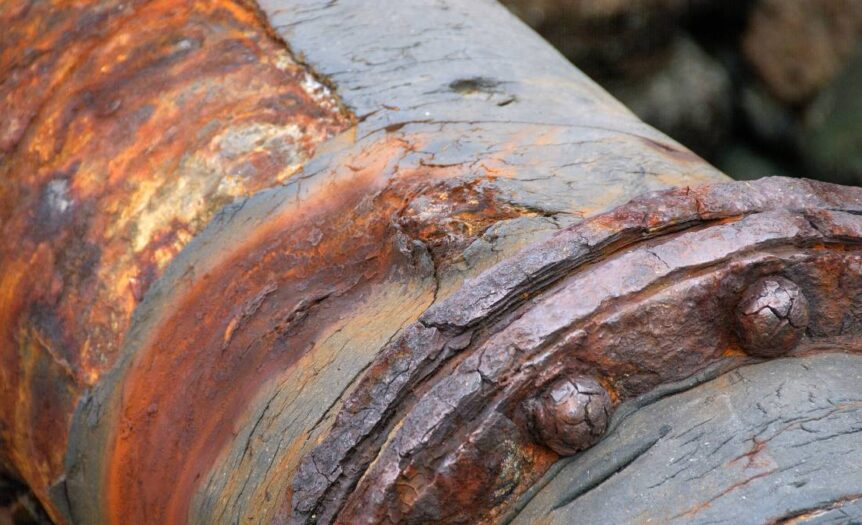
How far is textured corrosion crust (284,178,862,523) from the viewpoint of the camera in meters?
1.06

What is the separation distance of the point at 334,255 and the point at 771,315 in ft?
1.68

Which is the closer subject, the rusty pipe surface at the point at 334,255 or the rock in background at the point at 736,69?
the rusty pipe surface at the point at 334,255

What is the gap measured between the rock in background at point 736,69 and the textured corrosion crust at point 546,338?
87.6 inches

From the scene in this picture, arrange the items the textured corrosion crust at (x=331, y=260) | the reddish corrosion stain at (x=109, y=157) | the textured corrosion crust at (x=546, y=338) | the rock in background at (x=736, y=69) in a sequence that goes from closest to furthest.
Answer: the textured corrosion crust at (x=546, y=338) → the textured corrosion crust at (x=331, y=260) → the reddish corrosion stain at (x=109, y=157) → the rock in background at (x=736, y=69)

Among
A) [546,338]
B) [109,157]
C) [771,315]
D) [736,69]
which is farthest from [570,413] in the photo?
[736,69]

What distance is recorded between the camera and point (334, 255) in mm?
1316

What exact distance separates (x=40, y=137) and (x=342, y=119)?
49 cm

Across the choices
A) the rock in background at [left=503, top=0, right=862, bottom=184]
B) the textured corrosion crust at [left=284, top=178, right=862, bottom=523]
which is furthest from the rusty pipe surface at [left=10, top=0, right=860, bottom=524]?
the rock in background at [left=503, top=0, right=862, bottom=184]

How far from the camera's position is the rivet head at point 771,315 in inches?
43.1

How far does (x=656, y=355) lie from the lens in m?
1.10

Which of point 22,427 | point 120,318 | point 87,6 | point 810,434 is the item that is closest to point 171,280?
point 120,318

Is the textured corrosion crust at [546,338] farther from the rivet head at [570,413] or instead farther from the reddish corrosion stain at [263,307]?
the reddish corrosion stain at [263,307]

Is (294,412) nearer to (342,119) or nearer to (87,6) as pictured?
(342,119)

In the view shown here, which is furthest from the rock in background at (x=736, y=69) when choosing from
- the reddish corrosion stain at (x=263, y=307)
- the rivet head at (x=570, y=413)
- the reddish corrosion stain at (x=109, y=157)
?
the rivet head at (x=570, y=413)
